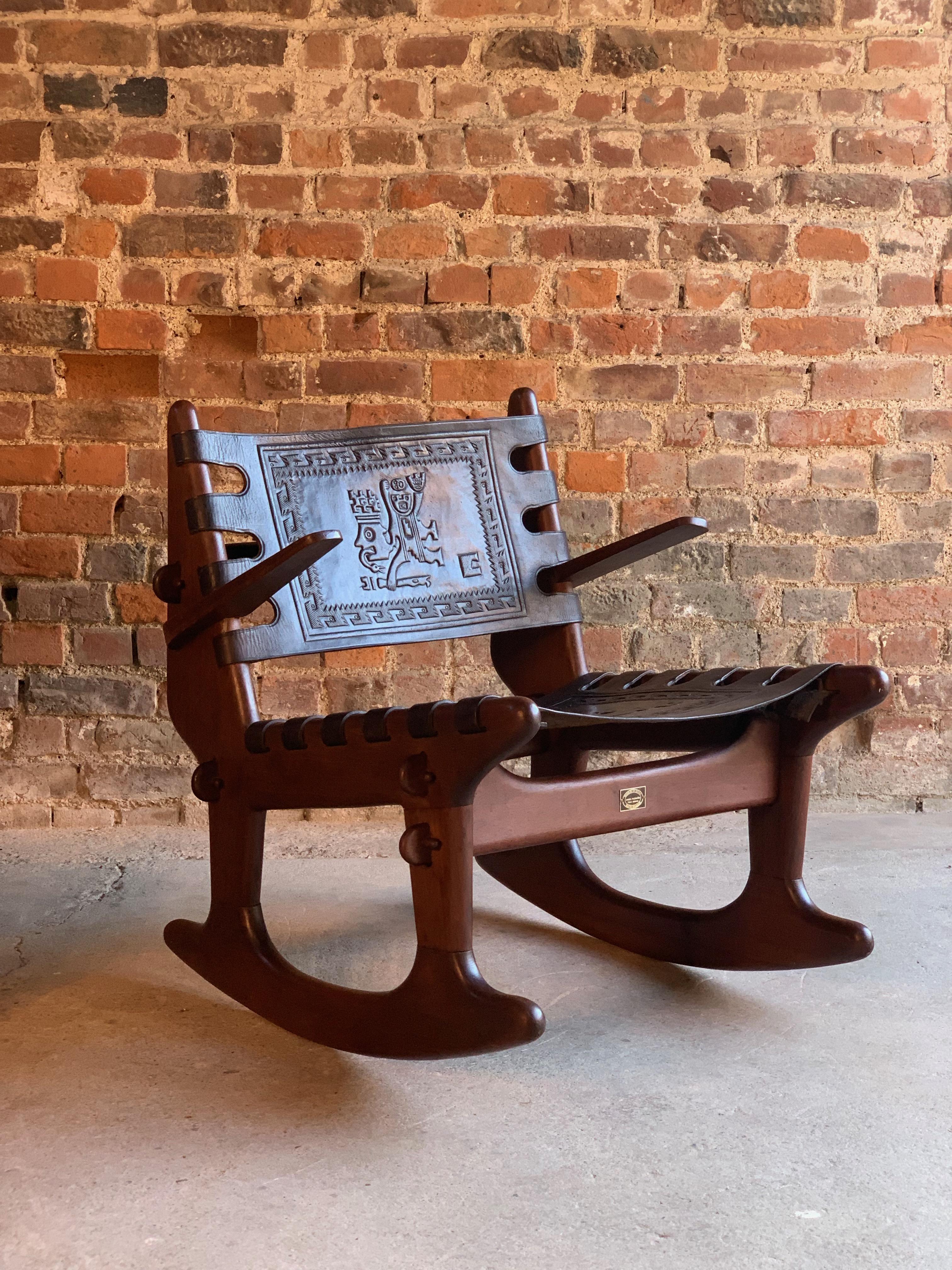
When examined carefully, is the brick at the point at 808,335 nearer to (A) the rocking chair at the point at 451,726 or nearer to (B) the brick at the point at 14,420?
(A) the rocking chair at the point at 451,726

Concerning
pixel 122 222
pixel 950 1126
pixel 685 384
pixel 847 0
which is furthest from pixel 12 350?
pixel 950 1126

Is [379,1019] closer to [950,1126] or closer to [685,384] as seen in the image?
[950,1126]

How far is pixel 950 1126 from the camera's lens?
1.19m

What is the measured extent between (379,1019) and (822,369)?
1.77m

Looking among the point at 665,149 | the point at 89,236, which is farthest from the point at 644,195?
the point at 89,236

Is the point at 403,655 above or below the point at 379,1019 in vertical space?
above

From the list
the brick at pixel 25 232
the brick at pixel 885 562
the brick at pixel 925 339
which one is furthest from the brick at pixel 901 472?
the brick at pixel 25 232

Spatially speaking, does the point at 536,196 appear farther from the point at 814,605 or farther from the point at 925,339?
the point at 814,605

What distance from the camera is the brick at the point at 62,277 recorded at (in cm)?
235

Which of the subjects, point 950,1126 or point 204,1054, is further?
point 204,1054

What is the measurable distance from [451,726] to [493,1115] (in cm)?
42

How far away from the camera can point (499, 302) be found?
95.7 inches

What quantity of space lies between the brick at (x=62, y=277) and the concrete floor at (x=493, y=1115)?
1.23 m

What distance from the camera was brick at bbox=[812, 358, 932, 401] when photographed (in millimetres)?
2490
